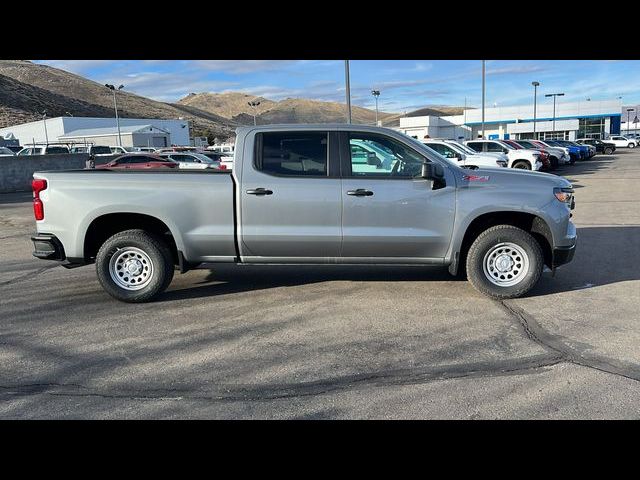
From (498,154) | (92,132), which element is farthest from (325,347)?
(92,132)

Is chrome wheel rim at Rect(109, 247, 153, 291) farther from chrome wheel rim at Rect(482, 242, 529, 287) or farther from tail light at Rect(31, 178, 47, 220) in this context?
chrome wheel rim at Rect(482, 242, 529, 287)

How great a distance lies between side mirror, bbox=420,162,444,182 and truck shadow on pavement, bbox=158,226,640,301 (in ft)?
5.20

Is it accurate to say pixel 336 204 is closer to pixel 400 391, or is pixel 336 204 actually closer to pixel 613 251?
pixel 400 391

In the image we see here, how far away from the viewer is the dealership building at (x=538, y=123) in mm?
78500

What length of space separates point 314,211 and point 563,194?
9.52ft

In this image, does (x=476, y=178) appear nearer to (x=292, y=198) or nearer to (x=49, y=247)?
(x=292, y=198)

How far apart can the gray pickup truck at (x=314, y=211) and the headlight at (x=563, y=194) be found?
0.7 inches

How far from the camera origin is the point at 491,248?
6.13m

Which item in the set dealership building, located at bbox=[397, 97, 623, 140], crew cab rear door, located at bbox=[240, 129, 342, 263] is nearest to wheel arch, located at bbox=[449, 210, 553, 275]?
crew cab rear door, located at bbox=[240, 129, 342, 263]

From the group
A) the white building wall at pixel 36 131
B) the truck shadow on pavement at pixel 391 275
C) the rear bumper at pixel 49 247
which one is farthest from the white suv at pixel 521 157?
the white building wall at pixel 36 131

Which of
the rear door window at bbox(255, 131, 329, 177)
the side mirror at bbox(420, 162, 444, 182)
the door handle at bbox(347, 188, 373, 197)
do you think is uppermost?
the rear door window at bbox(255, 131, 329, 177)

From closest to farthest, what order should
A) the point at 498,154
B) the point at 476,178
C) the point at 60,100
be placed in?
the point at 476,178, the point at 498,154, the point at 60,100

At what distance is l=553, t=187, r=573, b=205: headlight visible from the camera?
6.10 meters

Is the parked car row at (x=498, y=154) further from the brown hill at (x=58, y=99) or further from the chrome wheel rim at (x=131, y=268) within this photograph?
the brown hill at (x=58, y=99)
